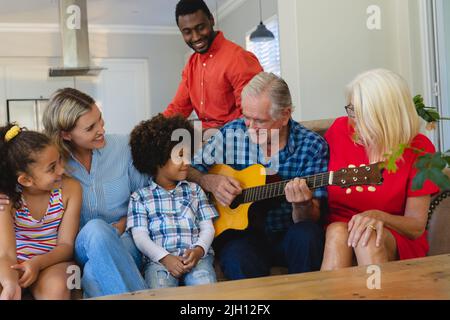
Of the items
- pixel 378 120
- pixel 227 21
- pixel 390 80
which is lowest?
pixel 378 120

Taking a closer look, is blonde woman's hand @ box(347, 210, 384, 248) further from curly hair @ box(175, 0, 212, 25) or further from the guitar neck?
curly hair @ box(175, 0, 212, 25)

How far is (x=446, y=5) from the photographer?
13.7 ft

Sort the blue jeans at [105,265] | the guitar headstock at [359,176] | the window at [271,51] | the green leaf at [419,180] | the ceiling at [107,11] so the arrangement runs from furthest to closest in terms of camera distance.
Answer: the ceiling at [107,11], the window at [271,51], the blue jeans at [105,265], the guitar headstock at [359,176], the green leaf at [419,180]

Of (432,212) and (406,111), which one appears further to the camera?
(432,212)

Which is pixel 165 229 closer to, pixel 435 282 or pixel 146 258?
pixel 146 258

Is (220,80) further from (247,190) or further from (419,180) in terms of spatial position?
(419,180)

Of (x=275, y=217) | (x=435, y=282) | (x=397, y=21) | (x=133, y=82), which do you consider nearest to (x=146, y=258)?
(x=275, y=217)

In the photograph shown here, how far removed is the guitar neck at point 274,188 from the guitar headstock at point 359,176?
0.17 ft

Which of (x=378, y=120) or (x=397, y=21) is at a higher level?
(x=397, y=21)

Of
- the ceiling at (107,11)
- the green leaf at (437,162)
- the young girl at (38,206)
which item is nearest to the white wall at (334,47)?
the young girl at (38,206)

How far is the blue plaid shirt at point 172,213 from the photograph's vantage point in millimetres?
2109

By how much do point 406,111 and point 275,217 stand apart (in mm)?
634

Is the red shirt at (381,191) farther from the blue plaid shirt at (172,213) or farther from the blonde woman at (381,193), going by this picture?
the blue plaid shirt at (172,213)

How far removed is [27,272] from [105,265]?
225mm
